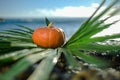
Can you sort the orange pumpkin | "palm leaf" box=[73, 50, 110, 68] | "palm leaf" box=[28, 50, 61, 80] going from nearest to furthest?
"palm leaf" box=[28, 50, 61, 80]
"palm leaf" box=[73, 50, 110, 68]
the orange pumpkin

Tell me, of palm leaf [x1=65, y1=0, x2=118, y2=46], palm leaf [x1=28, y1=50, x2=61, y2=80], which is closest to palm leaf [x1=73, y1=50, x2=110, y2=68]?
palm leaf [x1=28, y1=50, x2=61, y2=80]

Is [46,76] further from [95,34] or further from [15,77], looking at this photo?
[95,34]

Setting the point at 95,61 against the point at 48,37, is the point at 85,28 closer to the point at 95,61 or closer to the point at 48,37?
the point at 48,37

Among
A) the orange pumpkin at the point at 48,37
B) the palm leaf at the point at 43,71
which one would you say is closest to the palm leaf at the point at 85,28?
the orange pumpkin at the point at 48,37

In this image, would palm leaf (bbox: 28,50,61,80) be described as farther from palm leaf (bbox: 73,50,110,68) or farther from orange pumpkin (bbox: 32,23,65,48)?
orange pumpkin (bbox: 32,23,65,48)

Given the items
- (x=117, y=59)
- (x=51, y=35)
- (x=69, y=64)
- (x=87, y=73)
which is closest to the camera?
(x=87, y=73)

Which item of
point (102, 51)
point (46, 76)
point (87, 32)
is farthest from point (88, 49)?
point (46, 76)

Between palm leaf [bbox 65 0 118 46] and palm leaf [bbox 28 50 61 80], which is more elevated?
palm leaf [bbox 65 0 118 46]

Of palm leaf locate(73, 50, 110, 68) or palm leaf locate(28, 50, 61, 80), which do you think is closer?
palm leaf locate(28, 50, 61, 80)

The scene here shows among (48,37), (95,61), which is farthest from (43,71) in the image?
(48,37)
